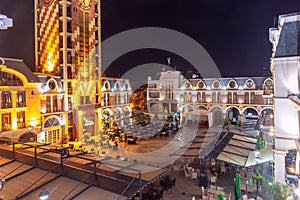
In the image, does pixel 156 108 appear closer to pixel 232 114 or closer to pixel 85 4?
pixel 232 114

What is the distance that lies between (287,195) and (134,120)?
1174 inches

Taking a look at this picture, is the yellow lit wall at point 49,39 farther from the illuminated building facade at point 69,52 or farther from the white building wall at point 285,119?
the white building wall at point 285,119

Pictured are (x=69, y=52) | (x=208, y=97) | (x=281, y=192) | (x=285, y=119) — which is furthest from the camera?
(x=208, y=97)

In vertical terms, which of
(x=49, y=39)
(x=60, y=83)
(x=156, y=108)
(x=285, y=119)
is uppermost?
(x=49, y=39)

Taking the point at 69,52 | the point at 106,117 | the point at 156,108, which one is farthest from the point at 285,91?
the point at 156,108

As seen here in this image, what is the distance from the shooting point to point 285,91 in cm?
1348

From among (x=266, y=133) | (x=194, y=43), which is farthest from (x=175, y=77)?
(x=266, y=133)

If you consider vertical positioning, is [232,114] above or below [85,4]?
below

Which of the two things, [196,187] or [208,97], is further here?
[208,97]

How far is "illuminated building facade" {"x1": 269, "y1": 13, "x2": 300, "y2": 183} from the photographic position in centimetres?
1302

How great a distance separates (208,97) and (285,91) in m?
24.9

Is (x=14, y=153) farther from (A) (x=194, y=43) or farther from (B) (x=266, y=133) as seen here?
(A) (x=194, y=43)

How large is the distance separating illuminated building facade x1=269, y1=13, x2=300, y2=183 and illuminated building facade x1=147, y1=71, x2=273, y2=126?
824 inches

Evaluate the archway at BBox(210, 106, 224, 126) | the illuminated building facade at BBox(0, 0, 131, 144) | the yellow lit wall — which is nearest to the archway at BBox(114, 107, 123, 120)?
the illuminated building facade at BBox(0, 0, 131, 144)
